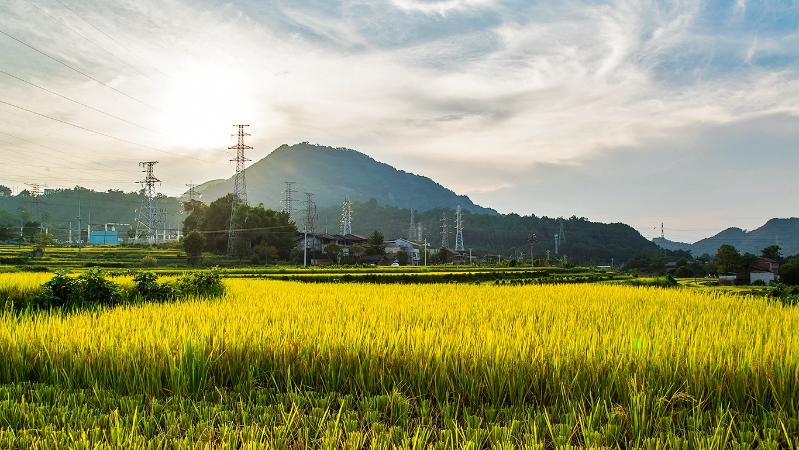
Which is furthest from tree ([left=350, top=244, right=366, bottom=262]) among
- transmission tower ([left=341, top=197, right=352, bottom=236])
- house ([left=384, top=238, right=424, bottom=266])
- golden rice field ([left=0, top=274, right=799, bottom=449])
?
golden rice field ([left=0, top=274, right=799, bottom=449])

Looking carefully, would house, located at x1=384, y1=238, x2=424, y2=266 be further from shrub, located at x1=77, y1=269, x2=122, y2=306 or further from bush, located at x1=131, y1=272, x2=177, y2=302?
shrub, located at x1=77, y1=269, x2=122, y2=306

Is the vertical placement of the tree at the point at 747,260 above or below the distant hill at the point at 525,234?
below

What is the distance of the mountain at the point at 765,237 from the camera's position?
141 metres

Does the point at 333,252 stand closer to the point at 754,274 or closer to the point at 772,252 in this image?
the point at 754,274

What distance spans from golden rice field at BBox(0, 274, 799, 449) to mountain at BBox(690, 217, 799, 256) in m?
166

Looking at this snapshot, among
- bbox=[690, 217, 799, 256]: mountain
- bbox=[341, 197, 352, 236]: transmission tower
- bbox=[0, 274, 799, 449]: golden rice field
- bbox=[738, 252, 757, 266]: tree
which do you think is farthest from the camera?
bbox=[690, 217, 799, 256]: mountain

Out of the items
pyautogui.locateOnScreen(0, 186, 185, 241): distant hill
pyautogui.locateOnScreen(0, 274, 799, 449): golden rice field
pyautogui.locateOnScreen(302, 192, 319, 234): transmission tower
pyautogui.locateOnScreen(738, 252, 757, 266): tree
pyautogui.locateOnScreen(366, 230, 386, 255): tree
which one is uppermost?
pyautogui.locateOnScreen(0, 186, 185, 241): distant hill

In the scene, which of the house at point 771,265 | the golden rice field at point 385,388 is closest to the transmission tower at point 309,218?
the golden rice field at point 385,388

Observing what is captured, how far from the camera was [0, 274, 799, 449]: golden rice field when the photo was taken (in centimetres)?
308

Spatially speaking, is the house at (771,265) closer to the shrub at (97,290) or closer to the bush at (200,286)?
the bush at (200,286)

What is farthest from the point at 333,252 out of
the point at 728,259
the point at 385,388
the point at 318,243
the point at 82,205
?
the point at 82,205

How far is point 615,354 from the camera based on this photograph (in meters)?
4.44

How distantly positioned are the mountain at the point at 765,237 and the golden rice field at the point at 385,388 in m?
166

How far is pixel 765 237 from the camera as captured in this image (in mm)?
153875
